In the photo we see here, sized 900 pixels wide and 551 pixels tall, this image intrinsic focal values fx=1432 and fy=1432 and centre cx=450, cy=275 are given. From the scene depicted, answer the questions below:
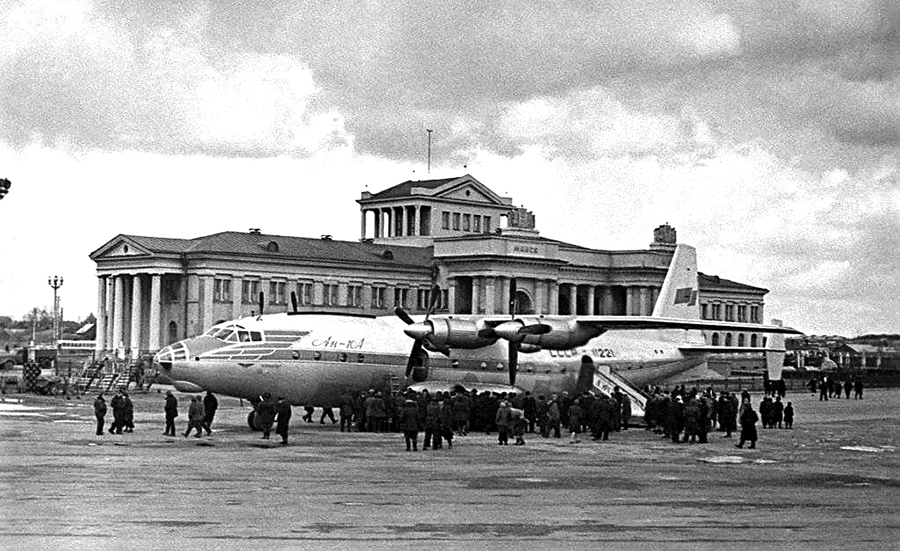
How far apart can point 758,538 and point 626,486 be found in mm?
7280

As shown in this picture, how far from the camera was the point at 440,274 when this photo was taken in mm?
131875

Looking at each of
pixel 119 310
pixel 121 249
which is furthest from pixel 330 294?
pixel 121 249

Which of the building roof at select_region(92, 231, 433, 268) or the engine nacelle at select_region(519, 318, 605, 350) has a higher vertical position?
the building roof at select_region(92, 231, 433, 268)

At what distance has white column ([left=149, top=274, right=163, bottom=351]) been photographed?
115 meters

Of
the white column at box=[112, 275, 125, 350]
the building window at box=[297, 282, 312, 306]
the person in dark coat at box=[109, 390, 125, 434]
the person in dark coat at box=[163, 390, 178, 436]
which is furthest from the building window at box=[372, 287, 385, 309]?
the person in dark coat at box=[163, 390, 178, 436]

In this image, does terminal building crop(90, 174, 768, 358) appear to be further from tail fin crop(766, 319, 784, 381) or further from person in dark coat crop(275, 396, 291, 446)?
person in dark coat crop(275, 396, 291, 446)

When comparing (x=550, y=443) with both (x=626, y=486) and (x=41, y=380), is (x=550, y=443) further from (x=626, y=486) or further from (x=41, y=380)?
(x=41, y=380)

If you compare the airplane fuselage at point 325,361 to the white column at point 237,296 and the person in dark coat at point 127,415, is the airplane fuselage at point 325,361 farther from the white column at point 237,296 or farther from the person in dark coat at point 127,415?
the white column at point 237,296

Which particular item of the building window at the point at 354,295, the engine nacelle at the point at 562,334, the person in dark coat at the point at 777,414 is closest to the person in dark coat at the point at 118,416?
the engine nacelle at the point at 562,334

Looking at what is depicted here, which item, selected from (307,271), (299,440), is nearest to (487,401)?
(299,440)

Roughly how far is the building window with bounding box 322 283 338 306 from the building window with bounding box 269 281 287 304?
13.2 ft

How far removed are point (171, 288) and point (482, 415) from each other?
3065 inches

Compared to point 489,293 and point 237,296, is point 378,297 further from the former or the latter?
point 237,296

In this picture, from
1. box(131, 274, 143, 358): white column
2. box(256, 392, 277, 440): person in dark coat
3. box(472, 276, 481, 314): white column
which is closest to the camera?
box(256, 392, 277, 440): person in dark coat
